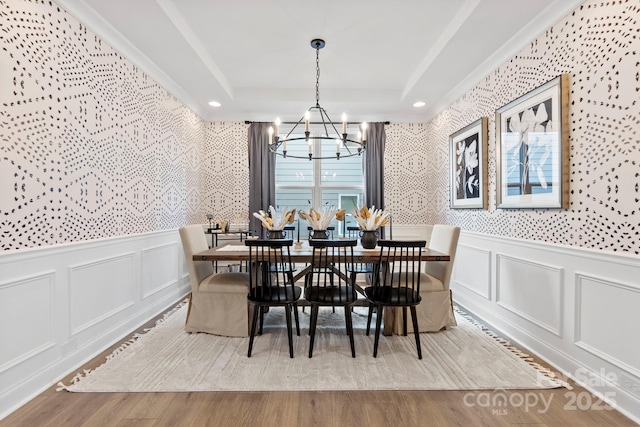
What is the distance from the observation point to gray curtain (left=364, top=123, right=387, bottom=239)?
493 cm

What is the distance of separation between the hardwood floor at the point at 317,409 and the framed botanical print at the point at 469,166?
1.97 m

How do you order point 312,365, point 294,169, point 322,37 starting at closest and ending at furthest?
point 312,365
point 322,37
point 294,169

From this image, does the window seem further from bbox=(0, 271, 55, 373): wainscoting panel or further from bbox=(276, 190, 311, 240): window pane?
bbox=(0, 271, 55, 373): wainscoting panel

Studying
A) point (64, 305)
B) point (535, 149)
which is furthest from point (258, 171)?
point (535, 149)

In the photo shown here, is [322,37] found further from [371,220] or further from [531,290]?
[531,290]

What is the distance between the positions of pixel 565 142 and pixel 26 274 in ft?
11.9

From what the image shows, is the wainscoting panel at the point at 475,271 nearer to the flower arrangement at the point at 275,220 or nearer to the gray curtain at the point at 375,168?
the gray curtain at the point at 375,168

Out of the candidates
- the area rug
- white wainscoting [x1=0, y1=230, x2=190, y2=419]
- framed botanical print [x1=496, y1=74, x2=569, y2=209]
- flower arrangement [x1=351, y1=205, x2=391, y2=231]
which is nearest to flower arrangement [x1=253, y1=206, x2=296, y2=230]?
flower arrangement [x1=351, y1=205, x2=391, y2=231]

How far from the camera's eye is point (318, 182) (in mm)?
5145

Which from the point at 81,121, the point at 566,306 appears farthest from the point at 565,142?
the point at 81,121

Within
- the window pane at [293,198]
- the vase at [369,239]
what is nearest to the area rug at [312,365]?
the vase at [369,239]

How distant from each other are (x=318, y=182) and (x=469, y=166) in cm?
232

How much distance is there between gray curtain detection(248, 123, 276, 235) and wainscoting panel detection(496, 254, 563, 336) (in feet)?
10.7

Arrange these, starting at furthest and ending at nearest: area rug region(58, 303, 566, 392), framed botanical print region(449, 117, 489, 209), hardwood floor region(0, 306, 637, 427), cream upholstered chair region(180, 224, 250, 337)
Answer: framed botanical print region(449, 117, 489, 209) → cream upholstered chair region(180, 224, 250, 337) → area rug region(58, 303, 566, 392) → hardwood floor region(0, 306, 637, 427)
